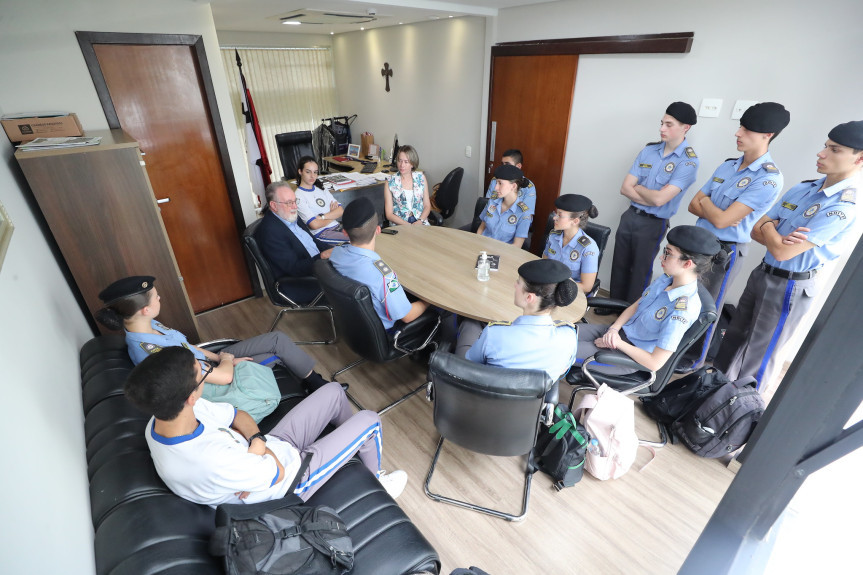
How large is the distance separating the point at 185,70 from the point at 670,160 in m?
3.77

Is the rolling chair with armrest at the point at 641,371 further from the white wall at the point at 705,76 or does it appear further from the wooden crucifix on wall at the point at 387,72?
the wooden crucifix on wall at the point at 387,72

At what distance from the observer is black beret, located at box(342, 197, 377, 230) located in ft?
7.33

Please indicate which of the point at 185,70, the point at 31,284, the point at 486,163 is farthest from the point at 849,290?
the point at 486,163

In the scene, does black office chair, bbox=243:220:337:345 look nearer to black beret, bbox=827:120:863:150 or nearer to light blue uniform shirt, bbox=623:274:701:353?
light blue uniform shirt, bbox=623:274:701:353

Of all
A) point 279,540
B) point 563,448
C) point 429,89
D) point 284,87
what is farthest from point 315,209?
point 284,87

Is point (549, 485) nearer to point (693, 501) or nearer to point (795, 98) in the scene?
point (693, 501)

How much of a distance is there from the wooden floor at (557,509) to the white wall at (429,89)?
3.62 metres

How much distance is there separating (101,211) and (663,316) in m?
3.11

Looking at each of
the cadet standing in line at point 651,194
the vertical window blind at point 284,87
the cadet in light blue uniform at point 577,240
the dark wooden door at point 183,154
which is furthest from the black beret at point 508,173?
the vertical window blind at point 284,87

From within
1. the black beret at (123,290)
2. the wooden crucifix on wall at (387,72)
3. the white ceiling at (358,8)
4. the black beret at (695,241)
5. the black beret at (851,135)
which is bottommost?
the black beret at (123,290)

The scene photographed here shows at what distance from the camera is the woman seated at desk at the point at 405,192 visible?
385cm

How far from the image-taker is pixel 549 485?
2.18 metres

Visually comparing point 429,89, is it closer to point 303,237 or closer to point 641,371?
point 303,237

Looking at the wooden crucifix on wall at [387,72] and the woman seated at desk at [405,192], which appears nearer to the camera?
the woman seated at desk at [405,192]
